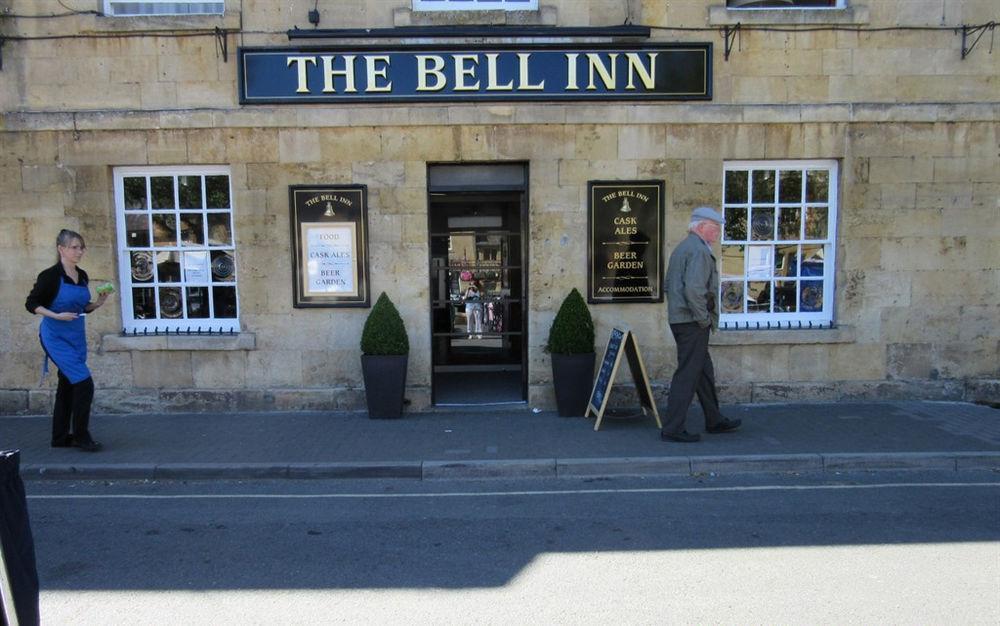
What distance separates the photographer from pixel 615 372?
7.38 meters

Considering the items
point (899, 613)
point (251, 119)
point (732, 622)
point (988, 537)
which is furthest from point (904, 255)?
point (251, 119)

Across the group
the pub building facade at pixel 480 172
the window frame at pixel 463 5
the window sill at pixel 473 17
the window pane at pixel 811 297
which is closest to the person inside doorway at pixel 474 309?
the pub building facade at pixel 480 172

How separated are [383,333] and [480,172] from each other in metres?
2.29

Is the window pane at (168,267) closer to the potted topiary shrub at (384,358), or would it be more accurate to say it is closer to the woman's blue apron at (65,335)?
the woman's blue apron at (65,335)

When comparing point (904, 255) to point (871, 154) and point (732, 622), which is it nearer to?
point (871, 154)

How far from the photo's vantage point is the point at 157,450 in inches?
271

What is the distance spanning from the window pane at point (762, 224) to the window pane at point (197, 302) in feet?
22.2

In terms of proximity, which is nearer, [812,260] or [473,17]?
[473,17]

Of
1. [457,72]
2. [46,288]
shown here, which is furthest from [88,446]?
[457,72]

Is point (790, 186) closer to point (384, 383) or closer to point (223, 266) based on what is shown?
point (384, 383)

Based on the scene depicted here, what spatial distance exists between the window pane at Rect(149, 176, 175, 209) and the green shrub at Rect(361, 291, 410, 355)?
2.96m

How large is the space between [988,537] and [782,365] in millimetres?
3820

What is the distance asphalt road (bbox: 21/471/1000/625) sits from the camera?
394 centimetres

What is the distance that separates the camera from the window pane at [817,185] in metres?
8.66
